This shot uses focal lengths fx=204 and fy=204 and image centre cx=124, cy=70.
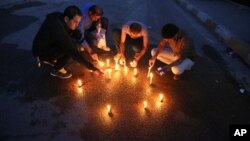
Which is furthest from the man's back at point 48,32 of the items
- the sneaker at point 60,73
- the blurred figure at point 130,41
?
the blurred figure at point 130,41

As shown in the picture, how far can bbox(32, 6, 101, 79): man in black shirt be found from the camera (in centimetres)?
392

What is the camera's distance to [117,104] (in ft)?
14.0

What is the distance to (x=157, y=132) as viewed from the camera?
144 inches

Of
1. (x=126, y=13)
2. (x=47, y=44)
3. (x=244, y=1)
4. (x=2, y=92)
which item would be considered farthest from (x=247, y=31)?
(x=2, y=92)

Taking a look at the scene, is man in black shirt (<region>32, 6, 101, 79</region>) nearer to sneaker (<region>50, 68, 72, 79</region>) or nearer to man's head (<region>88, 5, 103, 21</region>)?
sneaker (<region>50, 68, 72, 79</region>)

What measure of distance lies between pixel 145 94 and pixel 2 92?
3.15 m

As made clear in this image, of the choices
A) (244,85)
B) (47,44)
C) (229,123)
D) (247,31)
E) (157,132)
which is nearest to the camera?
(157,132)

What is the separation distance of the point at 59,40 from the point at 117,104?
1.75 m

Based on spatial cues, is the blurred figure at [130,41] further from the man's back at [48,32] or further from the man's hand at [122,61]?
the man's back at [48,32]

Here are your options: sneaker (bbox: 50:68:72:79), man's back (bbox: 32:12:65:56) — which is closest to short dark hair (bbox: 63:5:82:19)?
man's back (bbox: 32:12:65:56)

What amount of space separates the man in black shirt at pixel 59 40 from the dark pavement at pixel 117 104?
1.64 feet

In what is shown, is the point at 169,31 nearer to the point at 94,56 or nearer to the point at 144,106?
the point at 144,106

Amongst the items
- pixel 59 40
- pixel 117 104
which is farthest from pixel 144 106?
pixel 59 40

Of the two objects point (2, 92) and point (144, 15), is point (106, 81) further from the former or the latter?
point (144, 15)
